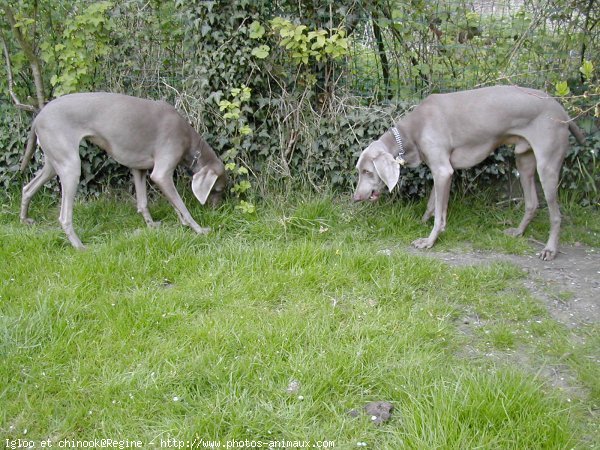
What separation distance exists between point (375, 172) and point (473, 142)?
35.2 inches

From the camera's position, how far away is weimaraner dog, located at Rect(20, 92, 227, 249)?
5.31 meters

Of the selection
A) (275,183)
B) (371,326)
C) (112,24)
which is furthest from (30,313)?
(112,24)

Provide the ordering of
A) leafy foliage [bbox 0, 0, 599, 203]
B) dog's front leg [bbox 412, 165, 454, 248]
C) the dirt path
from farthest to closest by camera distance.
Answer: leafy foliage [bbox 0, 0, 599, 203]
dog's front leg [bbox 412, 165, 454, 248]
the dirt path

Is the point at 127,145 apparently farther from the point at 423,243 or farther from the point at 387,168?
the point at 423,243

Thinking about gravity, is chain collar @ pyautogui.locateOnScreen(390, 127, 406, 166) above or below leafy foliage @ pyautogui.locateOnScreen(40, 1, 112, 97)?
below

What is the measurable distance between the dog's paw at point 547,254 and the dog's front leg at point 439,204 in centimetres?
85

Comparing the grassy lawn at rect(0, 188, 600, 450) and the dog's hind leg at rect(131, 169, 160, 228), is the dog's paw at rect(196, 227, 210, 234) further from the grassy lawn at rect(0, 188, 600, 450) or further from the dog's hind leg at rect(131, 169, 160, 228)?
the dog's hind leg at rect(131, 169, 160, 228)

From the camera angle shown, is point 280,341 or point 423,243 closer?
point 280,341

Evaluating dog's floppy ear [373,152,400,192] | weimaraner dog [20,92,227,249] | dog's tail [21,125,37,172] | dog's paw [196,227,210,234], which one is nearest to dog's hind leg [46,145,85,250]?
weimaraner dog [20,92,227,249]

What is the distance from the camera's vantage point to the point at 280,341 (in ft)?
12.4

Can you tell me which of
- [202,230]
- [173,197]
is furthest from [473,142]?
[173,197]

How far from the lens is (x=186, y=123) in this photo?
19.2 feet

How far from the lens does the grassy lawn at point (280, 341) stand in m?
3.09

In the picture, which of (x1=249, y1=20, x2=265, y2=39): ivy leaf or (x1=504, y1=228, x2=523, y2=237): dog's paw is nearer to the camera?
(x1=504, y1=228, x2=523, y2=237): dog's paw
